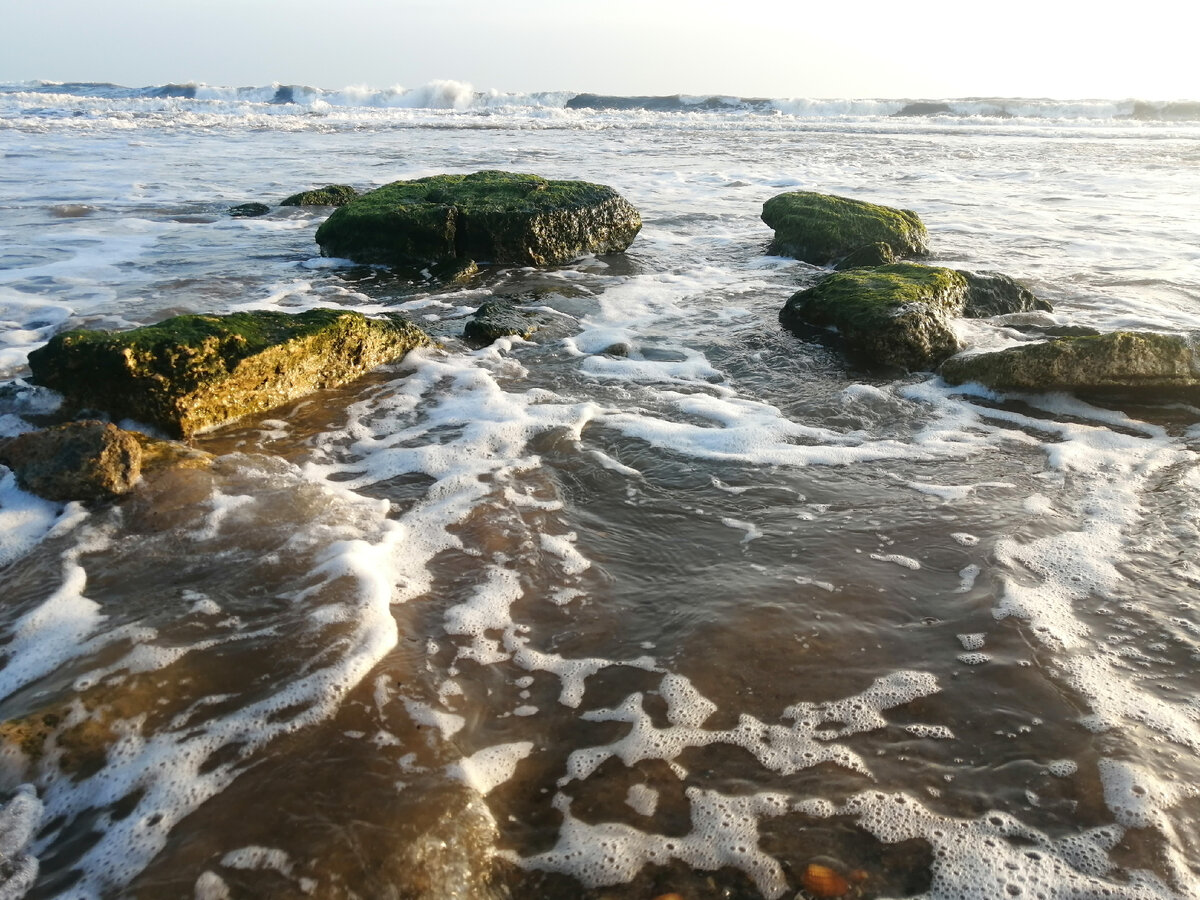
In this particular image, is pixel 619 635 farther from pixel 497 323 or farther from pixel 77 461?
pixel 497 323

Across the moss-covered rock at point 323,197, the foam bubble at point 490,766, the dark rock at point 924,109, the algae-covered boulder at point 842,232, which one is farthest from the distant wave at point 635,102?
the foam bubble at point 490,766

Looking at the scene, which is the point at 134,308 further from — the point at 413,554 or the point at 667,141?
the point at 667,141

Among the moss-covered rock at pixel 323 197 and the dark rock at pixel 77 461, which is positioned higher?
the moss-covered rock at pixel 323 197

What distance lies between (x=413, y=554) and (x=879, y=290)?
4063 millimetres

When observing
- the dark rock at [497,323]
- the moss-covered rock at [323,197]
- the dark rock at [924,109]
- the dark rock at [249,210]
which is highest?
the dark rock at [924,109]

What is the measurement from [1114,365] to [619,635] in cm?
367

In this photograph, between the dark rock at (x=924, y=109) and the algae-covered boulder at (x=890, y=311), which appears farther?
the dark rock at (x=924, y=109)

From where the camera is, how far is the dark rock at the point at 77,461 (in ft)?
11.1

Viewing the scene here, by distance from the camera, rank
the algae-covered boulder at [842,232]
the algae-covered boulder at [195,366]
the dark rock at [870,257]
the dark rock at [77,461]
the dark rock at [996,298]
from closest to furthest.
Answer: the dark rock at [77,461]
the algae-covered boulder at [195,366]
the dark rock at [996,298]
the dark rock at [870,257]
the algae-covered boulder at [842,232]

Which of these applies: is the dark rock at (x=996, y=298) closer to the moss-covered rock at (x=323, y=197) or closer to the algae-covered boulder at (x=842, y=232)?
the algae-covered boulder at (x=842, y=232)

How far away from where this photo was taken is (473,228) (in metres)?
7.71

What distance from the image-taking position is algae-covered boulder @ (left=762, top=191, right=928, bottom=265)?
311 inches

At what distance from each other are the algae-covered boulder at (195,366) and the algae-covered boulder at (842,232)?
16.5 feet

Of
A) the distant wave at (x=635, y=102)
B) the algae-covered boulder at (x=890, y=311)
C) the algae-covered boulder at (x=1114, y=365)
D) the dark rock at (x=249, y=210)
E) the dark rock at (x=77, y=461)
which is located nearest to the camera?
the dark rock at (x=77, y=461)
